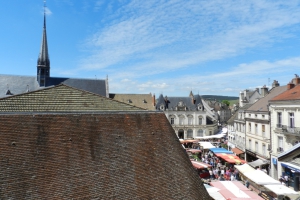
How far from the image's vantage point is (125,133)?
9734 mm

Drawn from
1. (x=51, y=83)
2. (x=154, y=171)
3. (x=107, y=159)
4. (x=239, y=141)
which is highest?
(x=51, y=83)

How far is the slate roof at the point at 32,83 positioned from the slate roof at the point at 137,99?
24.0 feet

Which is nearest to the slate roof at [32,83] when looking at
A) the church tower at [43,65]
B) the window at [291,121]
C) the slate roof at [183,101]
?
the church tower at [43,65]

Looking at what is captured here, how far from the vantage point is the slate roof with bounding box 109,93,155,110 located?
173ft

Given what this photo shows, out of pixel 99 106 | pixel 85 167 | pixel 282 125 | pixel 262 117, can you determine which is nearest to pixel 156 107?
pixel 262 117

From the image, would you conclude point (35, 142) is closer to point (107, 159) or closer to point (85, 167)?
point (85, 167)

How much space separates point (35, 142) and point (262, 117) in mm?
→ 26116

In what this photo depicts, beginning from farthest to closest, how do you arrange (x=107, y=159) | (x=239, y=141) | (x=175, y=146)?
(x=239, y=141) → (x=175, y=146) → (x=107, y=159)

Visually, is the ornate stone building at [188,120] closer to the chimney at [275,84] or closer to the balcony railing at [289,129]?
the chimney at [275,84]

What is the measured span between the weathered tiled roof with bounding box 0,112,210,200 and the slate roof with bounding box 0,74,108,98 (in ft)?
119

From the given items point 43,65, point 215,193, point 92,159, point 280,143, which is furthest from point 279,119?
point 43,65

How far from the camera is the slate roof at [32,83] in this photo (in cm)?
3984

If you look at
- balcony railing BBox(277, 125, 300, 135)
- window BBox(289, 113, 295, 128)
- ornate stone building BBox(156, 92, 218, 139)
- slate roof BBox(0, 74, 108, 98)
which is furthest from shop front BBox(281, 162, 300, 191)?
slate roof BBox(0, 74, 108, 98)

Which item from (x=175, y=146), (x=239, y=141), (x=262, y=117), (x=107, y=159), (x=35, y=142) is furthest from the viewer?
(x=239, y=141)
